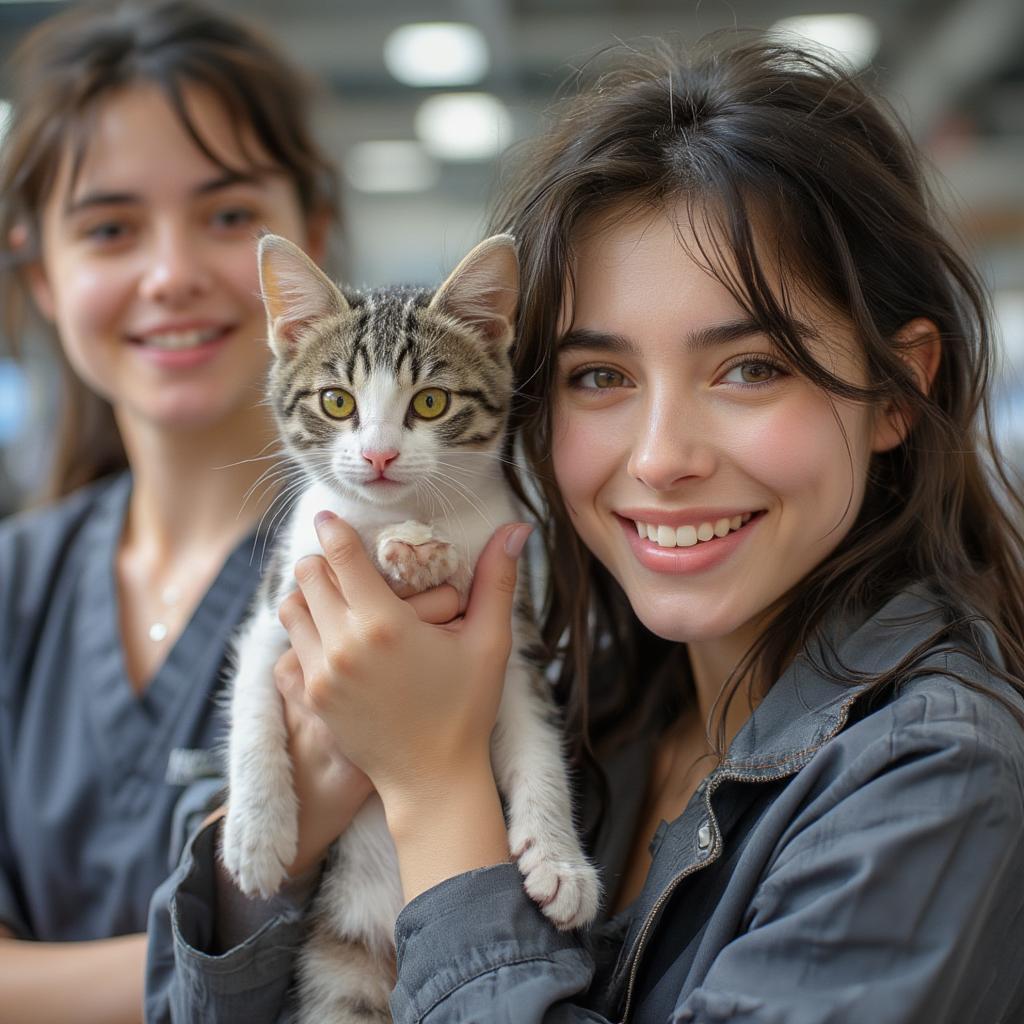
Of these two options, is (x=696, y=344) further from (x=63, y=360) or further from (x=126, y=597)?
(x=63, y=360)

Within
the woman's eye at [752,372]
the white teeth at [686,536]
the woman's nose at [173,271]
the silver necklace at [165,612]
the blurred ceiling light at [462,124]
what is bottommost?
the silver necklace at [165,612]

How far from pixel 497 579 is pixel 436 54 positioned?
4815 mm

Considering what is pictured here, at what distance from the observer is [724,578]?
110cm

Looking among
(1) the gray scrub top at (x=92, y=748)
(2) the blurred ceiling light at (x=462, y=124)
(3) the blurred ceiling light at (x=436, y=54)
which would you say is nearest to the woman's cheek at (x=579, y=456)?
(1) the gray scrub top at (x=92, y=748)

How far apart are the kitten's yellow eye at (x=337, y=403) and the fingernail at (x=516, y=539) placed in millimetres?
274

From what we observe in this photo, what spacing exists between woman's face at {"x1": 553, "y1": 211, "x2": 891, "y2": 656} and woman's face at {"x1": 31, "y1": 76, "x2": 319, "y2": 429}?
0.84 metres

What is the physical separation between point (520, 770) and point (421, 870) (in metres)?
0.21

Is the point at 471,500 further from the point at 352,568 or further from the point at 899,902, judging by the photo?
the point at 899,902

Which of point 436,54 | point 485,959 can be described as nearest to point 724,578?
point 485,959

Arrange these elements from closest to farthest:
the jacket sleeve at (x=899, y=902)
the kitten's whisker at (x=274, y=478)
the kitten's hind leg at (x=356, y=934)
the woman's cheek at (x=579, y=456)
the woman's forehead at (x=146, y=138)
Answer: the jacket sleeve at (x=899, y=902)
the woman's cheek at (x=579, y=456)
the kitten's hind leg at (x=356, y=934)
the kitten's whisker at (x=274, y=478)
the woman's forehead at (x=146, y=138)

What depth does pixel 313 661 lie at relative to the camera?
1.21 meters

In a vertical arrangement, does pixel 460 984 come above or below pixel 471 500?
below

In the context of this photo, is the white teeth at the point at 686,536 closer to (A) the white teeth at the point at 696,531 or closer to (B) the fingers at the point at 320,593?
(A) the white teeth at the point at 696,531

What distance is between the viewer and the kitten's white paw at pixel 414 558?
48.8 inches
